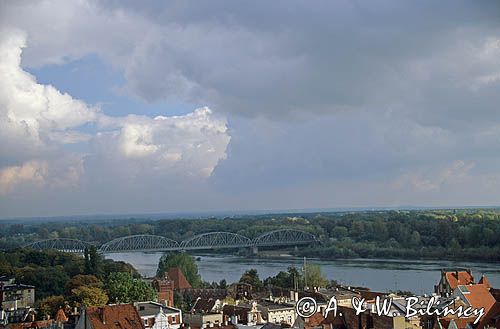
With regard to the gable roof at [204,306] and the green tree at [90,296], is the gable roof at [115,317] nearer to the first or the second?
the gable roof at [204,306]

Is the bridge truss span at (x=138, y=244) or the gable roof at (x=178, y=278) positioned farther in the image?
the bridge truss span at (x=138, y=244)

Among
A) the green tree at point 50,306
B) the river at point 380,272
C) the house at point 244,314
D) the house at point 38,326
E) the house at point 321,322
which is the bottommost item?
the river at point 380,272

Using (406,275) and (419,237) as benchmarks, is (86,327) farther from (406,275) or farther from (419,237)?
(419,237)

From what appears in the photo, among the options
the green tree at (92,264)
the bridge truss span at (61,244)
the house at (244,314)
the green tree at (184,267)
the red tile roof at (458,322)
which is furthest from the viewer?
the bridge truss span at (61,244)

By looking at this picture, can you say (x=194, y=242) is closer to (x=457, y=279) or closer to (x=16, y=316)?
(x=457, y=279)

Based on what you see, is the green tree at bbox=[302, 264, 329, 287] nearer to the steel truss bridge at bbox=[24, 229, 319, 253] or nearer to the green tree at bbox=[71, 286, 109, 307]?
the green tree at bbox=[71, 286, 109, 307]

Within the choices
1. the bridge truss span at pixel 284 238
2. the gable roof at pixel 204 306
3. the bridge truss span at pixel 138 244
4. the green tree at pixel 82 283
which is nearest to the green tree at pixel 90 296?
the green tree at pixel 82 283

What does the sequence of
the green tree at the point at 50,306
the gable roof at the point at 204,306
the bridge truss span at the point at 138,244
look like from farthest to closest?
the bridge truss span at the point at 138,244 < the green tree at the point at 50,306 < the gable roof at the point at 204,306
